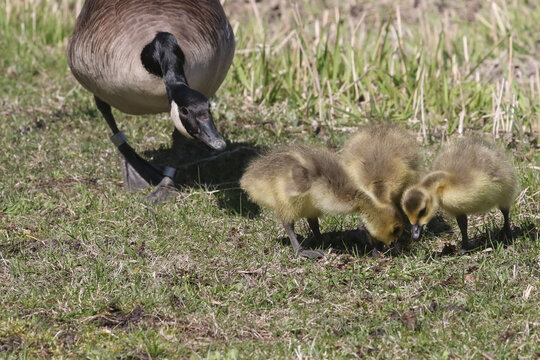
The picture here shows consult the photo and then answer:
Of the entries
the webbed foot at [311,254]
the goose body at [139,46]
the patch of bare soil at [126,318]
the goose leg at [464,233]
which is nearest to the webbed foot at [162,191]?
the goose body at [139,46]

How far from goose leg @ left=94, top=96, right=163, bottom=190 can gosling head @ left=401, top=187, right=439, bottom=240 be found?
8.26ft

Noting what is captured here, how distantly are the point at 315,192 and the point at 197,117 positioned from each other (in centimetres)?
92

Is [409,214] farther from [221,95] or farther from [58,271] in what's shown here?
[221,95]

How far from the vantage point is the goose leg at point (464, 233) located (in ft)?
15.5

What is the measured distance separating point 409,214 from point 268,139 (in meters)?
3.06

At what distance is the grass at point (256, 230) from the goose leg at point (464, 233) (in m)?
0.11

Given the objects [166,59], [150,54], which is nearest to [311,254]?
[166,59]

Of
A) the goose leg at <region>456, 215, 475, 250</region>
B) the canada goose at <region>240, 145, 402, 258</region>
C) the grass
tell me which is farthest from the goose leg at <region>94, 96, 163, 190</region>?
the goose leg at <region>456, 215, 475, 250</region>

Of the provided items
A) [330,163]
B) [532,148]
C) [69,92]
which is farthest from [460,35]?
[330,163]

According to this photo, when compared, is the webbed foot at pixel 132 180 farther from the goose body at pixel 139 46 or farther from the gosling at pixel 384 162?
the gosling at pixel 384 162

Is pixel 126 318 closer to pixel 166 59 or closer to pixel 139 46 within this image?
pixel 166 59

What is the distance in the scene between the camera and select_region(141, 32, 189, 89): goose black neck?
5.25 metres

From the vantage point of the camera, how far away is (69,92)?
8359 millimetres

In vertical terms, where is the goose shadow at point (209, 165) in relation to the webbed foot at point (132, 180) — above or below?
below
